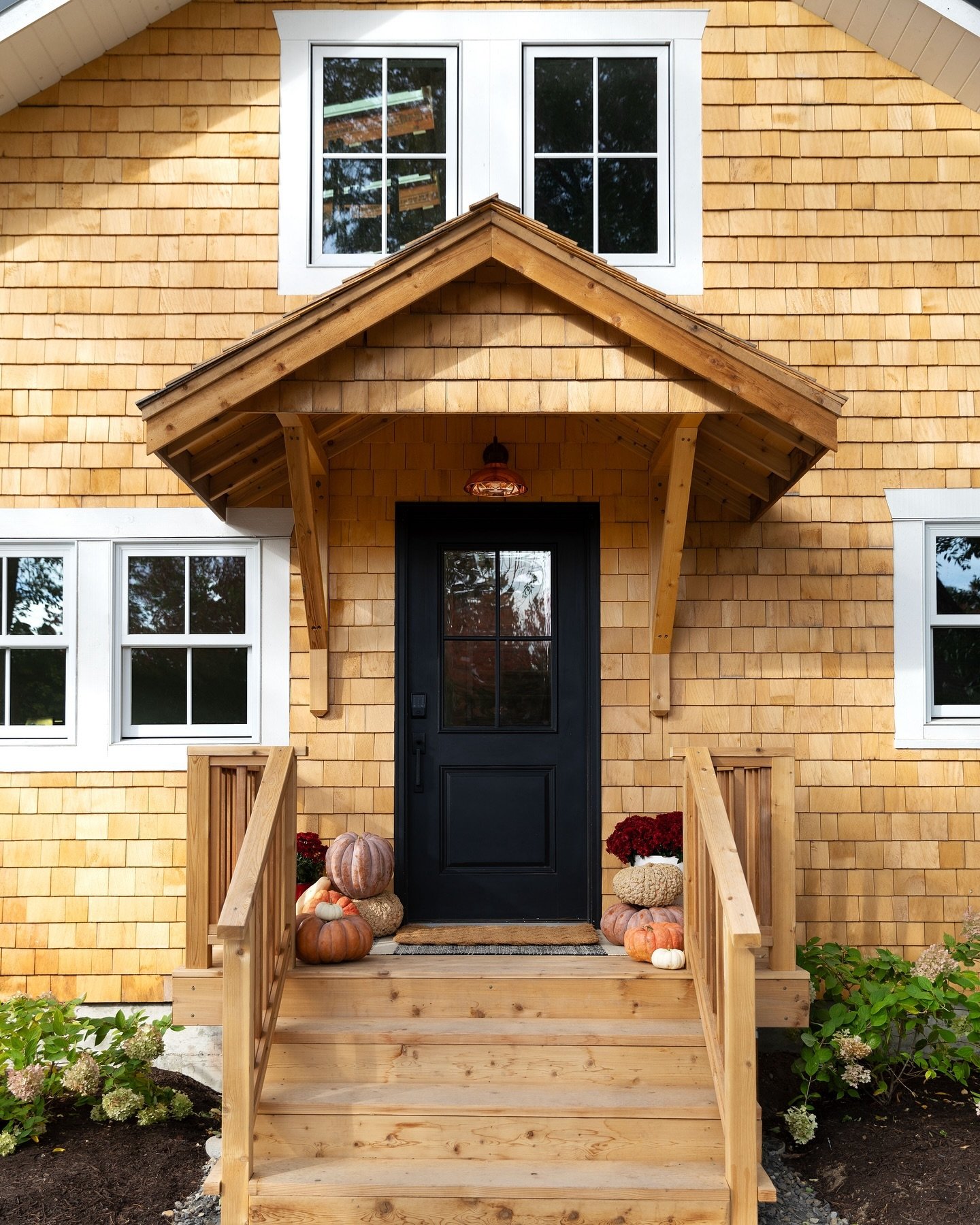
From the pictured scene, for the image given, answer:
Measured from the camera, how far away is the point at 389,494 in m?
5.24

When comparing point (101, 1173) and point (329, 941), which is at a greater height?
point (329, 941)

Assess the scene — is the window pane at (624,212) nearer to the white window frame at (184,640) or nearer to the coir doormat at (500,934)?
the white window frame at (184,640)

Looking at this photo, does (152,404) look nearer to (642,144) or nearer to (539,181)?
(539,181)

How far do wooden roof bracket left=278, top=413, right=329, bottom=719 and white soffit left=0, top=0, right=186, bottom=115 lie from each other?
227 centimetres

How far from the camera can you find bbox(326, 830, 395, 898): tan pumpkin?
468 centimetres

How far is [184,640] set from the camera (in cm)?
523

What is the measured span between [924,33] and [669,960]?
14.5 feet

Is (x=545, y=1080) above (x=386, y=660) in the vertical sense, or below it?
below

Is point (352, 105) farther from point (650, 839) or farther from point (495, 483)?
point (650, 839)

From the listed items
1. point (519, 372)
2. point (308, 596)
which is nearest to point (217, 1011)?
point (308, 596)

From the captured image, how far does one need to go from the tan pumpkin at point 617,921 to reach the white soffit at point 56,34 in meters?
4.73

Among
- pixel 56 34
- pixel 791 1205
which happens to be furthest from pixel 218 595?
pixel 791 1205

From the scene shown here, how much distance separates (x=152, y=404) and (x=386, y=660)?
6.01 ft

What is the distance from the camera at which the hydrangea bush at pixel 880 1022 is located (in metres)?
4.30
